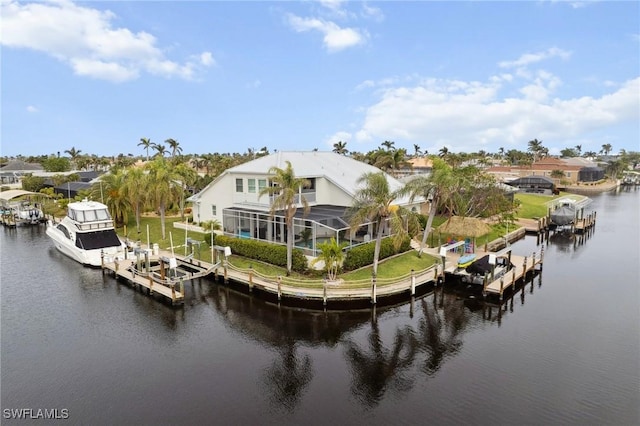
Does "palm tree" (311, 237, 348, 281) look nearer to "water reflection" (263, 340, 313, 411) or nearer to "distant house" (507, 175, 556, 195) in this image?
"water reflection" (263, 340, 313, 411)

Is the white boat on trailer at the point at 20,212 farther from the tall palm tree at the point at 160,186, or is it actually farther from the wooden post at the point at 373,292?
the wooden post at the point at 373,292

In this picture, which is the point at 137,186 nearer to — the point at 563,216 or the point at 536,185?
the point at 563,216

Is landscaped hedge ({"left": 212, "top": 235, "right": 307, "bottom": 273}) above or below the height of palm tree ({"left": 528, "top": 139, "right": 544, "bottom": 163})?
below

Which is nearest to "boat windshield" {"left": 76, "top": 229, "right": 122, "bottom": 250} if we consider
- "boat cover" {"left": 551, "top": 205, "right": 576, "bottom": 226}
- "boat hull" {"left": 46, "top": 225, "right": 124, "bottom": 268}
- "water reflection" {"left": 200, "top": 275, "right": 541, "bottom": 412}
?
"boat hull" {"left": 46, "top": 225, "right": 124, "bottom": 268}

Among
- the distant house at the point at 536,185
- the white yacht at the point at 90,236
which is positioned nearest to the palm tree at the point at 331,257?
the white yacht at the point at 90,236

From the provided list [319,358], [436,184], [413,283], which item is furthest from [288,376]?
[436,184]

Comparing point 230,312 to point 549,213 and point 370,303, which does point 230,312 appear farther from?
point 549,213
